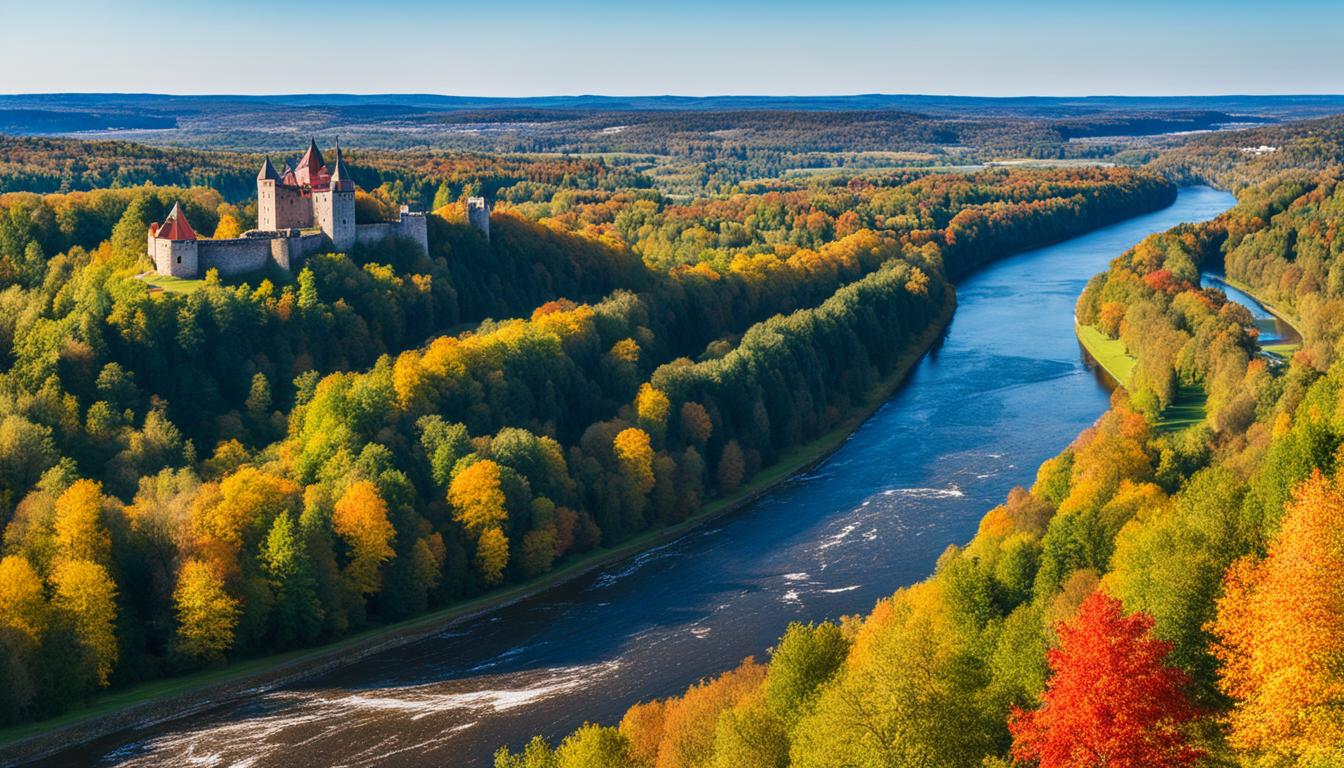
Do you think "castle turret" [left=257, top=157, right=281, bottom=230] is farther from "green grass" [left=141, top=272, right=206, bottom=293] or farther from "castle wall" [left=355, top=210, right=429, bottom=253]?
"green grass" [left=141, top=272, right=206, bottom=293]

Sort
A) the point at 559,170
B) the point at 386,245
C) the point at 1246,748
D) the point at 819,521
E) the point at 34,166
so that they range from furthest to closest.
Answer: the point at 559,170
the point at 34,166
the point at 386,245
the point at 819,521
the point at 1246,748

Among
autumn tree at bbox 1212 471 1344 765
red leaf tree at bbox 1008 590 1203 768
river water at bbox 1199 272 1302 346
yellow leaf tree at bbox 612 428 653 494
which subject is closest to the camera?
autumn tree at bbox 1212 471 1344 765

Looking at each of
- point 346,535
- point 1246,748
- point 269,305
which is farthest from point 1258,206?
point 1246,748

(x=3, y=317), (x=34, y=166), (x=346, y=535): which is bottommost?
(x=346, y=535)

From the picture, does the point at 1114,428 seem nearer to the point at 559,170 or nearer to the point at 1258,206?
the point at 1258,206

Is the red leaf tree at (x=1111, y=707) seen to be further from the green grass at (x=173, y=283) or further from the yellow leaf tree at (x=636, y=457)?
the green grass at (x=173, y=283)

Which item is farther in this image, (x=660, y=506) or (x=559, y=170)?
(x=559, y=170)

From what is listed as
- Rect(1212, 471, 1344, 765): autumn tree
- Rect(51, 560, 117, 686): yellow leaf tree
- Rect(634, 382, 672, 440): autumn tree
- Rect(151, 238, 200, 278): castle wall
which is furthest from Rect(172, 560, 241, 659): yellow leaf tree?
Rect(1212, 471, 1344, 765): autumn tree
